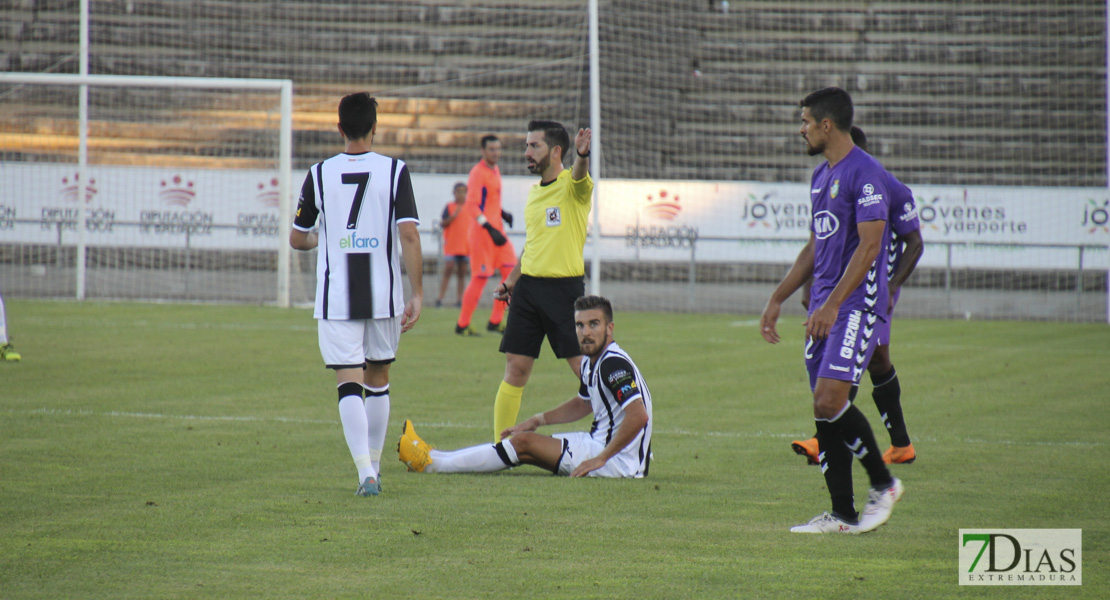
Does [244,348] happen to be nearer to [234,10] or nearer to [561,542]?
[561,542]

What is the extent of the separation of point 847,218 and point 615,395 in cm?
152

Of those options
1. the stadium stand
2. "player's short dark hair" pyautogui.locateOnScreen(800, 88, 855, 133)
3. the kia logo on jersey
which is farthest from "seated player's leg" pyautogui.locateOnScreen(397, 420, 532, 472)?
the stadium stand

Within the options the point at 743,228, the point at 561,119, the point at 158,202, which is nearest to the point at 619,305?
the point at 743,228

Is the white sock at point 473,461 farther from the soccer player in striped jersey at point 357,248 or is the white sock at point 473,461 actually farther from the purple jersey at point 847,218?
the purple jersey at point 847,218

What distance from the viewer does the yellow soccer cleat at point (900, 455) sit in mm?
6234

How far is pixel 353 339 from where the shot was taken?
206 inches

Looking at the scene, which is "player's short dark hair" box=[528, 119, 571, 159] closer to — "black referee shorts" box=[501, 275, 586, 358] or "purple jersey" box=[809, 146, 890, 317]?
"black referee shorts" box=[501, 275, 586, 358]

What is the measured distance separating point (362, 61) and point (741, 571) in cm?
2274

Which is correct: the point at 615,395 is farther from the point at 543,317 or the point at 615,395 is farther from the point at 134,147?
the point at 134,147

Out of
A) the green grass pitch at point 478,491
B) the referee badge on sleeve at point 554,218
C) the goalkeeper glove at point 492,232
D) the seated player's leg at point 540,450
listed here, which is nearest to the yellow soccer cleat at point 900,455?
the green grass pitch at point 478,491

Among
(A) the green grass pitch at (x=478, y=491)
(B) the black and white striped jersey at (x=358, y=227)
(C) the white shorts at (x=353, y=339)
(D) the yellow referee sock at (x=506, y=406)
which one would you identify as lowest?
(A) the green grass pitch at (x=478, y=491)

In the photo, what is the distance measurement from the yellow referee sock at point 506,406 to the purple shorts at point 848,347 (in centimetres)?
232
